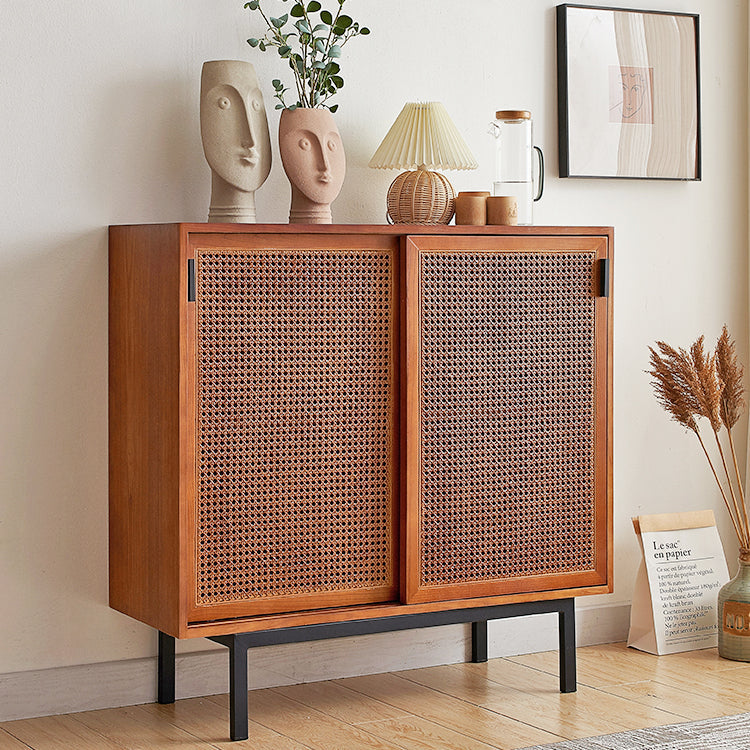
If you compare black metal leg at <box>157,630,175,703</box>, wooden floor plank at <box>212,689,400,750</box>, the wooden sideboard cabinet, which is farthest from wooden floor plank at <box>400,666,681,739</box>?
black metal leg at <box>157,630,175,703</box>

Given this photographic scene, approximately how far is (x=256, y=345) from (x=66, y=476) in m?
0.58

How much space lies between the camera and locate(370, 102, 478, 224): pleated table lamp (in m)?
3.00

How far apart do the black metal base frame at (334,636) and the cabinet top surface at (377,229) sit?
0.86 meters

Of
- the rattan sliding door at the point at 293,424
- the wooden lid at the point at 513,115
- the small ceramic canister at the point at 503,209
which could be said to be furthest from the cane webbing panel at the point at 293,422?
the wooden lid at the point at 513,115

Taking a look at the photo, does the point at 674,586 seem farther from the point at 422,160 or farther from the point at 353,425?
the point at 422,160

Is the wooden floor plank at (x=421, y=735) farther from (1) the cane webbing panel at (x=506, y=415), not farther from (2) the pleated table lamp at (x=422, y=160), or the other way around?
(2) the pleated table lamp at (x=422, y=160)

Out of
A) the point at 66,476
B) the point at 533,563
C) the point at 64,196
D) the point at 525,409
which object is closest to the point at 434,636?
the point at 533,563

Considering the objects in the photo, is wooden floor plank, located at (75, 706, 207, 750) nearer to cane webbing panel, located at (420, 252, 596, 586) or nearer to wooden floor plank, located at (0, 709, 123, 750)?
wooden floor plank, located at (0, 709, 123, 750)

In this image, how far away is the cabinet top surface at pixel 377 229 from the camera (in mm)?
2625

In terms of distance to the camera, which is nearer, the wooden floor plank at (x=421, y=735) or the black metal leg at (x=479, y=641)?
the wooden floor plank at (x=421, y=735)

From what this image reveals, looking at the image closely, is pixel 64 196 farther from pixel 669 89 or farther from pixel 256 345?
pixel 669 89

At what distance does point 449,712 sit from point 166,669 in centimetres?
67

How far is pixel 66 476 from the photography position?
9.54ft

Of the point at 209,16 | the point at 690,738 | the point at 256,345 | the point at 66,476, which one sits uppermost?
the point at 209,16
